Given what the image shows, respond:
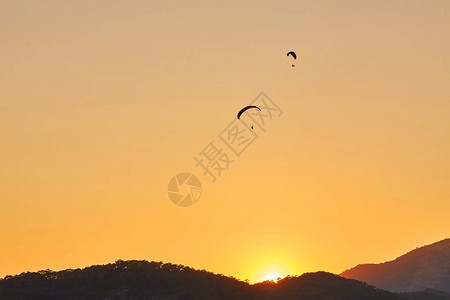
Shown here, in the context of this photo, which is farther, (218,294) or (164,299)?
(218,294)

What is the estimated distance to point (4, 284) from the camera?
81375 millimetres

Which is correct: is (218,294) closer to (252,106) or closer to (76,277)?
(76,277)

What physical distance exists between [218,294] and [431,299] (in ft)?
212

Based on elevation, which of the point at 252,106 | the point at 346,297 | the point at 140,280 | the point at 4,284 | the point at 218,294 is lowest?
the point at 346,297

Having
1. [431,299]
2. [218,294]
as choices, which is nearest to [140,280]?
[218,294]

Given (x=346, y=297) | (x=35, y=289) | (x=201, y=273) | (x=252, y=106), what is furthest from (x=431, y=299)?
(x=35, y=289)

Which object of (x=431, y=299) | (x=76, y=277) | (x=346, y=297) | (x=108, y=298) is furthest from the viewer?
(x=431, y=299)

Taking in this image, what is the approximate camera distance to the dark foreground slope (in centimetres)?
7912

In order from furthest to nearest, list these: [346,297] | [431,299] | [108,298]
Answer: [431,299] → [346,297] → [108,298]

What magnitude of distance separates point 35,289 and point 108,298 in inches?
364

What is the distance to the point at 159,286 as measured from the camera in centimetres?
8131

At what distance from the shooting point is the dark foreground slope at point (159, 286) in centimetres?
7912

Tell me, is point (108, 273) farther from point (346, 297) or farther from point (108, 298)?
point (346, 297)

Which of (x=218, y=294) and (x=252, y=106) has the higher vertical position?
(x=252, y=106)
